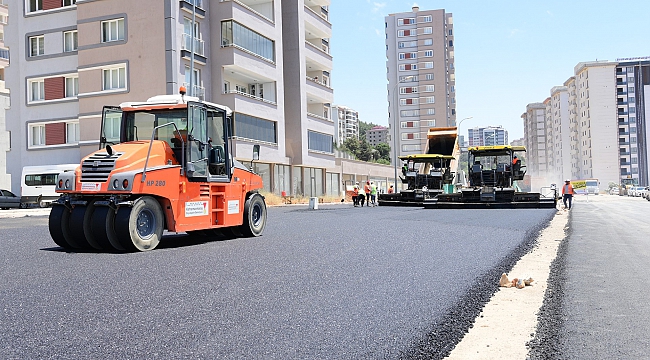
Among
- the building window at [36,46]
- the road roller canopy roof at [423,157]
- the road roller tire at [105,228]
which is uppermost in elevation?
the building window at [36,46]

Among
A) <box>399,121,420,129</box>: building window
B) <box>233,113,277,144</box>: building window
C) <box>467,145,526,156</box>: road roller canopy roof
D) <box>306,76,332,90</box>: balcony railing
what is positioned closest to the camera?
<box>467,145,526,156</box>: road roller canopy roof

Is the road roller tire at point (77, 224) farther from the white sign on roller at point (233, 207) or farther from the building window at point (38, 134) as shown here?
the building window at point (38, 134)

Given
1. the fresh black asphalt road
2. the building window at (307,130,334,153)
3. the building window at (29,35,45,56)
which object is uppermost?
the building window at (29,35,45,56)

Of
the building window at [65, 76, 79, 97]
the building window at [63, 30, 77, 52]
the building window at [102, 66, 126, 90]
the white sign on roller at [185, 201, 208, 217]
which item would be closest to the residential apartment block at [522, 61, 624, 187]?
the building window at [102, 66, 126, 90]

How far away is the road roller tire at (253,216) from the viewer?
12.8 meters

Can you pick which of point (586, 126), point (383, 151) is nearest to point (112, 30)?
point (383, 151)

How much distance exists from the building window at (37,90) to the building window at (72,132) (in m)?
2.91

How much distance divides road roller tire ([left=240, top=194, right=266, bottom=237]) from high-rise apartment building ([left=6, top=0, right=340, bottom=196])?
20.6 metres

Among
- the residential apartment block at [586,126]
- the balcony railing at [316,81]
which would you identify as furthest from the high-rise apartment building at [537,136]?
the balcony railing at [316,81]

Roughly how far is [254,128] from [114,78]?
902 centimetres

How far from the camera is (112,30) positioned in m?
36.0

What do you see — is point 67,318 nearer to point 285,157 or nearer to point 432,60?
point 285,157

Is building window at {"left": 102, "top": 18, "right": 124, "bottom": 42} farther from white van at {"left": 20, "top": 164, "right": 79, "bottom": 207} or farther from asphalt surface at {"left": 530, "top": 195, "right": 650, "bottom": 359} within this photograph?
asphalt surface at {"left": 530, "top": 195, "right": 650, "bottom": 359}

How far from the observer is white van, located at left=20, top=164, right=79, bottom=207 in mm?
33938
